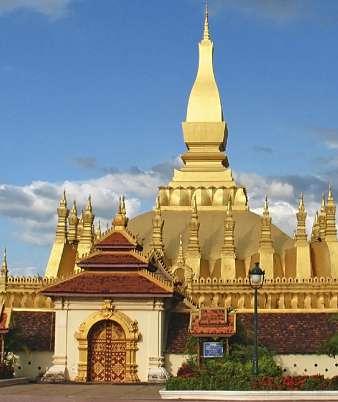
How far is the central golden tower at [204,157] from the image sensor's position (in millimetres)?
51500

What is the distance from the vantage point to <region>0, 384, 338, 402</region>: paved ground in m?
20.6

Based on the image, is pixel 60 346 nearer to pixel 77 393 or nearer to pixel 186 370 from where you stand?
pixel 186 370

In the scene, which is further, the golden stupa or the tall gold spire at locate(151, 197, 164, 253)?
the tall gold spire at locate(151, 197, 164, 253)

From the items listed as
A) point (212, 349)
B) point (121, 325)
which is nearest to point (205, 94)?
point (121, 325)

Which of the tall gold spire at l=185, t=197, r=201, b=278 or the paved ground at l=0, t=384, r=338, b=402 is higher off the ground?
the tall gold spire at l=185, t=197, r=201, b=278

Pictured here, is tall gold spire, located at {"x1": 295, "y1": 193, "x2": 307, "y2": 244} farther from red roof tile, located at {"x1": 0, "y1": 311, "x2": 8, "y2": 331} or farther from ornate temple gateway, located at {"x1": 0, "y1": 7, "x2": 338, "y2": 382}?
red roof tile, located at {"x1": 0, "y1": 311, "x2": 8, "y2": 331}

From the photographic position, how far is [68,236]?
158 ft

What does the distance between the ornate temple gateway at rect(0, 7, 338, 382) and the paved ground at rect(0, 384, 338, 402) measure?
5.87 feet

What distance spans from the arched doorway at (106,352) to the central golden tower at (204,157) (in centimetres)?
2303

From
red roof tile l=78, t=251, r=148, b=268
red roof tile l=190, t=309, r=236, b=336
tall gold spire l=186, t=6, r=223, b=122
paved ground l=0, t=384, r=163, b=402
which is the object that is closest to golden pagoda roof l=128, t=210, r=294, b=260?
tall gold spire l=186, t=6, r=223, b=122

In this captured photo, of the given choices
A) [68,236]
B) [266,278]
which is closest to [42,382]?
[266,278]

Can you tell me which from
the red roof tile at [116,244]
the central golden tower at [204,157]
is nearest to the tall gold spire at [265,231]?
the central golden tower at [204,157]

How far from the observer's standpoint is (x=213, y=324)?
2619 centimetres

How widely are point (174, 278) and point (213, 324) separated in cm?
660
